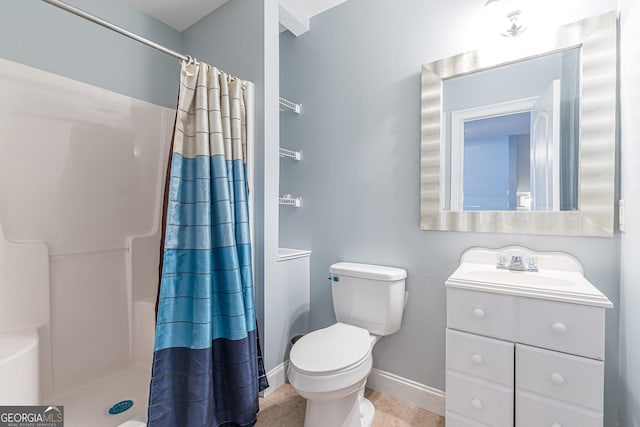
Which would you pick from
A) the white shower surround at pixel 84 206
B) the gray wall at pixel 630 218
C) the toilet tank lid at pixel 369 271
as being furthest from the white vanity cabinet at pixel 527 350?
the white shower surround at pixel 84 206

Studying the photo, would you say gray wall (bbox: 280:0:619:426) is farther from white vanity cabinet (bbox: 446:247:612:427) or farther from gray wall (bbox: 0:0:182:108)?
gray wall (bbox: 0:0:182:108)

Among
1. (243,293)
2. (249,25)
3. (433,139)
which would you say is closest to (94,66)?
(249,25)

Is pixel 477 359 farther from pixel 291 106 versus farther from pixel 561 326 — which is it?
pixel 291 106

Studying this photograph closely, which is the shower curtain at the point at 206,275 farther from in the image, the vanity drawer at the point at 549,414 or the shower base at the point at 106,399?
the vanity drawer at the point at 549,414

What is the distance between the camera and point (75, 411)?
1.49 meters

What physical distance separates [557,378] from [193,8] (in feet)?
9.57

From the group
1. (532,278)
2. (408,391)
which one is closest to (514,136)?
(532,278)

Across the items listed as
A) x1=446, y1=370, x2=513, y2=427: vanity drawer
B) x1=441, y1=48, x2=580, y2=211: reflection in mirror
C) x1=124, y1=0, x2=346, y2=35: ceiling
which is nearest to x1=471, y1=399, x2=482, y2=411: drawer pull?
x1=446, y1=370, x2=513, y2=427: vanity drawer

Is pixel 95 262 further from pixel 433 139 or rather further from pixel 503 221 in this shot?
pixel 503 221

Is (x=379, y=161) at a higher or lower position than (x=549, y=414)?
higher

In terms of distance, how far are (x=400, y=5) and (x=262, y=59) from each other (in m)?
0.89

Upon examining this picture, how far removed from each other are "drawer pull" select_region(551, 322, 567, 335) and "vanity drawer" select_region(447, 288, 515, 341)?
4.8 inches

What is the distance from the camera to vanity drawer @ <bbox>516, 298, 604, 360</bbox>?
0.98 meters

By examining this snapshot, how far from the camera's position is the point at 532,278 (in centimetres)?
128
